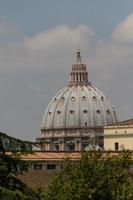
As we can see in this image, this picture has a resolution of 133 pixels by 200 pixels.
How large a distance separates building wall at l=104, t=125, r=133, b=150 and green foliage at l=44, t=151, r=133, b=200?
249 ft

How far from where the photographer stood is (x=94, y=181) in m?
32.9

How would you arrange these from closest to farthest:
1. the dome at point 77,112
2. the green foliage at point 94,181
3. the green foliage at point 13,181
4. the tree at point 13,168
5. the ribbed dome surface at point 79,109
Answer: the green foliage at point 13,181
the tree at point 13,168
the green foliage at point 94,181
the dome at point 77,112
the ribbed dome surface at point 79,109

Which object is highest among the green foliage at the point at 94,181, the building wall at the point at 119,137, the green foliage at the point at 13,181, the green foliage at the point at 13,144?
the building wall at the point at 119,137

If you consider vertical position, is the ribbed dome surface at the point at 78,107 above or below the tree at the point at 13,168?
above

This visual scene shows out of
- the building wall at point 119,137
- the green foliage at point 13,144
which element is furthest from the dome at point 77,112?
the green foliage at point 13,144

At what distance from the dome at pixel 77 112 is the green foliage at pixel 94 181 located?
5674 inches

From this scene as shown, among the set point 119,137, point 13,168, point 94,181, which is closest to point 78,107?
point 119,137

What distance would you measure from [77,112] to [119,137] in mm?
73849

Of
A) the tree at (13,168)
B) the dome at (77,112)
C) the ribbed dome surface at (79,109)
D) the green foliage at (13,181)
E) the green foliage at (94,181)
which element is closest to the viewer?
the green foliage at (13,181)

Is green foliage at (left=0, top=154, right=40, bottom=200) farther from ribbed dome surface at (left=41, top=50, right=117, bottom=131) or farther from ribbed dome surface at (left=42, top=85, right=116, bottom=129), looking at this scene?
ribbed dome surface at (left=42, top=85, right=116, bottom=129)

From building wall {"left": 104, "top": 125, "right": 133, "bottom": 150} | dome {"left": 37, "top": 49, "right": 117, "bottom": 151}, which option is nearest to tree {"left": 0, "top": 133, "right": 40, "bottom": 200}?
building wall {"left": 104, "top": 125, "right": 133, "bottom": 150}

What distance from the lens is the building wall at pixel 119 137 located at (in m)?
113

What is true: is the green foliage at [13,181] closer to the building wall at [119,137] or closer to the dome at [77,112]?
the building wall at [119,137]

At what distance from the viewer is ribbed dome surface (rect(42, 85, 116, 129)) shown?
186 m
